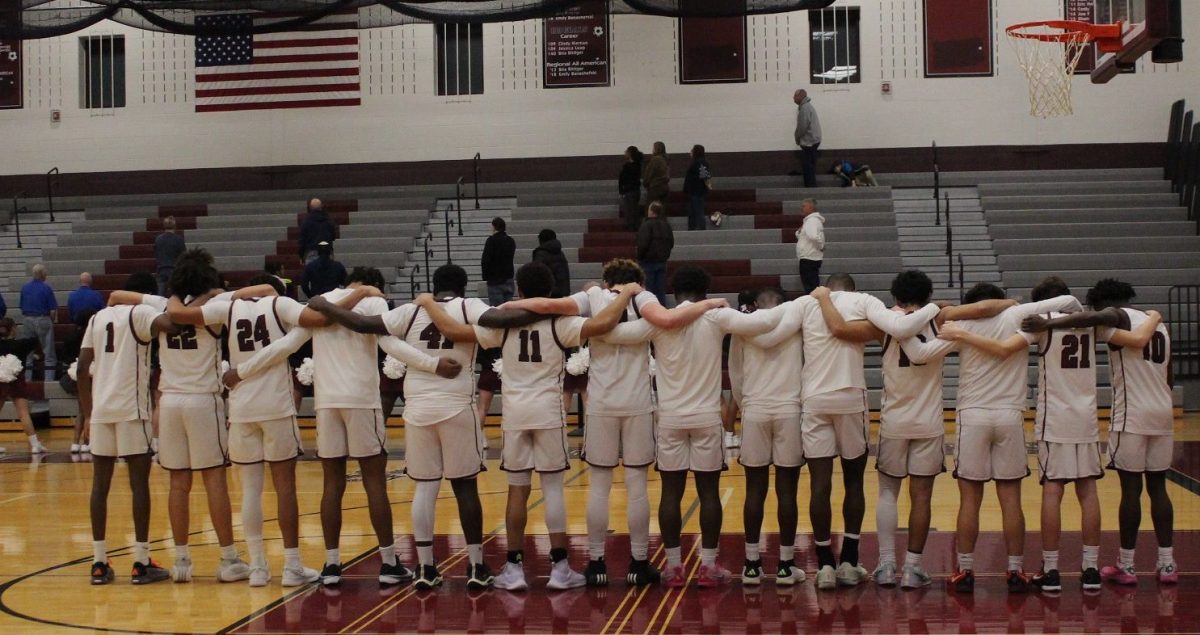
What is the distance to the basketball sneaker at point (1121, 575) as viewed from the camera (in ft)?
24.5

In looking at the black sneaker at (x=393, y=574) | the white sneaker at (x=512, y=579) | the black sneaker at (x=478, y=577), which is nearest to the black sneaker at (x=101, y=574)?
the black sneaker at (x=393, y=574)

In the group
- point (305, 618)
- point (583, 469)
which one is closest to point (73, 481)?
point (583, 469)

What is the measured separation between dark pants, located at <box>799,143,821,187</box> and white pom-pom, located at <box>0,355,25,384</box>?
11822 mm

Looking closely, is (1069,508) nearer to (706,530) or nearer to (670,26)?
(706,530)

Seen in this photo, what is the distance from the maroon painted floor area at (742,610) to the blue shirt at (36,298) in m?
11.4

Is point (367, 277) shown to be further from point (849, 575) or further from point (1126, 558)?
point (1126, 558)

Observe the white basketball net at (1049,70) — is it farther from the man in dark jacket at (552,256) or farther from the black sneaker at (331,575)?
the black sneaker at (331,575)

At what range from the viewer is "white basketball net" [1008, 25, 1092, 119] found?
16797mm

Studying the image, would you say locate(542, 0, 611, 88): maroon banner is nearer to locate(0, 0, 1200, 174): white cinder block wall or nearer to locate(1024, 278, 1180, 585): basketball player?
locate(0, 0, 1200, 174): white cinder block wall

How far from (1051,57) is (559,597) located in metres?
13.5

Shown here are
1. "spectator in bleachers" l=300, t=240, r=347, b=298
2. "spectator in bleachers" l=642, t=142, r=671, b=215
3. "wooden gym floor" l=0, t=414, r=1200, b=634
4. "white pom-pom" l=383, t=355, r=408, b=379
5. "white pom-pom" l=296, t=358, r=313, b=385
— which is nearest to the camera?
"wooden gym floor" l=0, t=414, r=1200, b=634

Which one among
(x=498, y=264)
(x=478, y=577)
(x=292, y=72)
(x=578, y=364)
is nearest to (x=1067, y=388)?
(x=478, y=577)

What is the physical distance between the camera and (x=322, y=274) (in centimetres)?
1603

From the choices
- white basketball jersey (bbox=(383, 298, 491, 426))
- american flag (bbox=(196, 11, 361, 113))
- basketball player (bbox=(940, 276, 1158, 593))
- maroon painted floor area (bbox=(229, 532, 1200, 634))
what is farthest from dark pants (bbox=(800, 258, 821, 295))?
white basketball jersey (bbox=(383, 298, 491, 426))
